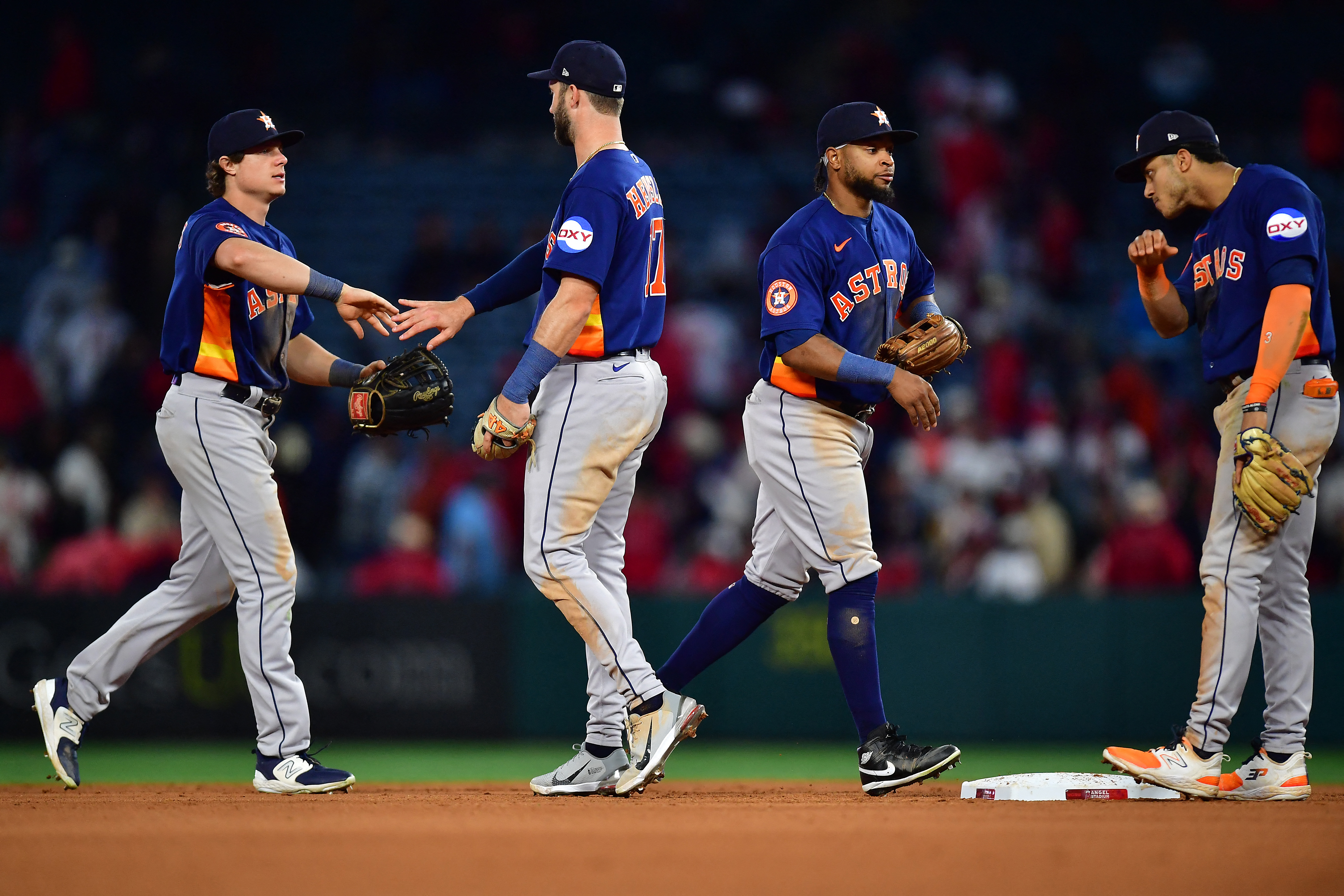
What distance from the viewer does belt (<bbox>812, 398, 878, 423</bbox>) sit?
5449mm

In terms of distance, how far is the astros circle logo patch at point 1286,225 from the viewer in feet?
16.8

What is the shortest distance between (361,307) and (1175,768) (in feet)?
10.9

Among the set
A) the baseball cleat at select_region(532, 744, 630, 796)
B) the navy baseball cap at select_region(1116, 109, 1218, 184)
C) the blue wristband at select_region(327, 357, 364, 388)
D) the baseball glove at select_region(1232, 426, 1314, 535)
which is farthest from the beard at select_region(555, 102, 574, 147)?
the baseball glove at select_region(1232, 426, 1314, 535)

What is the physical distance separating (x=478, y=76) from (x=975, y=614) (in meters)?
8.79

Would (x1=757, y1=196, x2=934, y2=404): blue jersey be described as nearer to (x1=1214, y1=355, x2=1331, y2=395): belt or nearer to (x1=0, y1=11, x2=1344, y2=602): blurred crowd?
(x1=1214, y1=355, x2=1331, y2=395): belt

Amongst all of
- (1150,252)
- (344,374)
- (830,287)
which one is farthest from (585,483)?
(1150,252)

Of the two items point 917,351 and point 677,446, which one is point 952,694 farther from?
point 917,351

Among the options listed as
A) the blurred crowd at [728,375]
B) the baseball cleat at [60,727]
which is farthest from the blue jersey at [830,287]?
the blurred crowd at [728,375]

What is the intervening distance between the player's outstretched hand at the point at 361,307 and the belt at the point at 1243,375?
303 centimetres

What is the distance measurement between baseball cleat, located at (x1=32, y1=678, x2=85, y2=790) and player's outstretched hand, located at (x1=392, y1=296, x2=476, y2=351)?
188cm

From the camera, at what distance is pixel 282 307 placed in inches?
224

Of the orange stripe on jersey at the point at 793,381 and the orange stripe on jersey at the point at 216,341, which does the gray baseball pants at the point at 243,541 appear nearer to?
the orange stripe on jersey at the point at 216,341

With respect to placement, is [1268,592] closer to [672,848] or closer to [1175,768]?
[1175,768]

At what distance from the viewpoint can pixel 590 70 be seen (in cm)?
533
